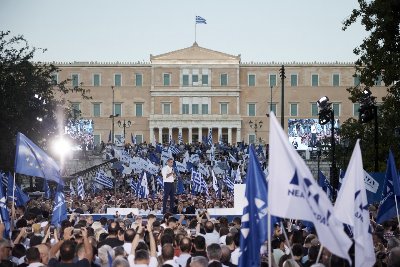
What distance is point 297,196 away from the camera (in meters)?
7.39

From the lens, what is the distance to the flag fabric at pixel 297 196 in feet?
23.4


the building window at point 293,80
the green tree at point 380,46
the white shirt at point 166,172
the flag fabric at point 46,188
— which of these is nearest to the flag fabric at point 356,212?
the flag fabric at point 46,188

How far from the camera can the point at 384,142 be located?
31141 mm

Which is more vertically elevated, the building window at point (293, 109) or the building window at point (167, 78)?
the building window at point (167, 78)

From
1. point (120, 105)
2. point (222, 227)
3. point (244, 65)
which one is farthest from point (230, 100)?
point (222, 227)

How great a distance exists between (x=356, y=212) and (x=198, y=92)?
8267 cm

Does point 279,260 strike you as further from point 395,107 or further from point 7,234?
point 395,107

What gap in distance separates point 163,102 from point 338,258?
8304cm

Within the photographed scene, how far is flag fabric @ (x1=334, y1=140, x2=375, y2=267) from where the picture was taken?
7922mm

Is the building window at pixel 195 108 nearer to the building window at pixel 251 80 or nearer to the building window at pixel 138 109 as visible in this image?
the building window at pixel 138 109

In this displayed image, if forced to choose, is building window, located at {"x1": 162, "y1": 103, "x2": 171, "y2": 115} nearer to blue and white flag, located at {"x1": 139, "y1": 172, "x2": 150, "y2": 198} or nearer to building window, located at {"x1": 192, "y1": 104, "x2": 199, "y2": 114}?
building window, located at {"x1": 192, "y1": 104, "x2": 199, "y2": 114}

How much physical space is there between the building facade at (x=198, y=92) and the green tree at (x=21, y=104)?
55.2 m

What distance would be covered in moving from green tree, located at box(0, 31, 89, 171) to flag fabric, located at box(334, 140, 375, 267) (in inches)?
902

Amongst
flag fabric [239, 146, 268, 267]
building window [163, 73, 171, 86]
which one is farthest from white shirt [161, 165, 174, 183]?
building window [163, 73, 171, 86]
